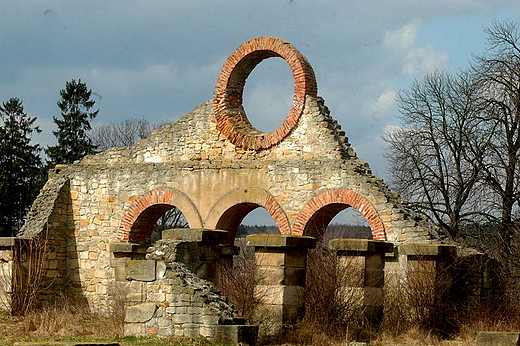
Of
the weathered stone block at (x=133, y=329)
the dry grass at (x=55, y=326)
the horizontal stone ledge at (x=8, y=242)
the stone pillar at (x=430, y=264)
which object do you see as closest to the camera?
the weathered stone block at (x=133, y=329)

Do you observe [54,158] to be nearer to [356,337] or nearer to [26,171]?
[26,171]

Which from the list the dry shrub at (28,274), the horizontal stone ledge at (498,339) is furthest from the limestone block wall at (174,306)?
the dry shrub at (28,274)

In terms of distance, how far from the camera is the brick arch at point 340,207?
16828mm

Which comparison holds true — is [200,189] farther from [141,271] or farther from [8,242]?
[141,271]

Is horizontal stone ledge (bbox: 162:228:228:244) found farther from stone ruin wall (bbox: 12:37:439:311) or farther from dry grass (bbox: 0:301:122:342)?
stone ruin wall (bbox: 12:37:439:311)

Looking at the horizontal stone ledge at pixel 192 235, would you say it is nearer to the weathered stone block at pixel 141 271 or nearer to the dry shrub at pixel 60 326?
the weathered stone block at pixel 141 271

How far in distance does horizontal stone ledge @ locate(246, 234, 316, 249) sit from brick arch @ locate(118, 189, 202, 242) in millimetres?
5412

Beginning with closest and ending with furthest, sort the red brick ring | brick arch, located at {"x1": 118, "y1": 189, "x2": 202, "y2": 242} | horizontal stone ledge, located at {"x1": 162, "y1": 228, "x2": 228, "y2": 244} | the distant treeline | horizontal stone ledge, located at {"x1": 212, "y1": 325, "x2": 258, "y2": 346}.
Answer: horizontal stone ledge, located at {"x1": 212, "y1": 325, "x2": 258, "y2": 346} < horizontal stone ledge, located at {"x1": 162, "y1": 228, "x2": 228, "y2": 244} < the red brick ring < brick arch, located at {"x1": 118, "y1": 189, "x2": 202, "y2": 242} < the distant treeline

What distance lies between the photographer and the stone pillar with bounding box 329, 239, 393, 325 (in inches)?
566

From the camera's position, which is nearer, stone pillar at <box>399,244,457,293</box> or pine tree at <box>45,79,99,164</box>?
stone pillar at <box>399,244,457,293</box>

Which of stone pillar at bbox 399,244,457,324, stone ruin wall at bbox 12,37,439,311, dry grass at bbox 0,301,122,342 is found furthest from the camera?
stone ruin wall at bbox 12,37,439,311

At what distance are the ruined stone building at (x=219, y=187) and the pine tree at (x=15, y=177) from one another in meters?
12.1

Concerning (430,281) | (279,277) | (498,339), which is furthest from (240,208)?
(498,339)

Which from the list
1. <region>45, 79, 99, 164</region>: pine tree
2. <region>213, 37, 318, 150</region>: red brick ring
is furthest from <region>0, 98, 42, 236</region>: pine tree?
<region>213, 37, 318, 150</region>: red brick ring
